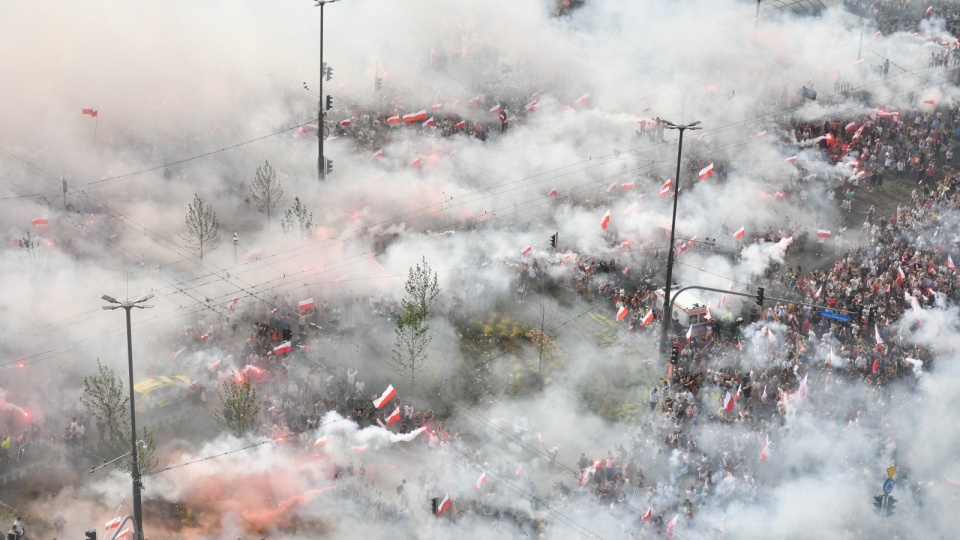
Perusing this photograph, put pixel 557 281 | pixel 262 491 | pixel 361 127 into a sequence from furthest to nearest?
pixel 361 127 < pixel 557 281 < pixel 262 491

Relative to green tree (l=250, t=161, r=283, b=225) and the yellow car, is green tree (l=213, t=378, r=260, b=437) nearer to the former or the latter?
the yellow car

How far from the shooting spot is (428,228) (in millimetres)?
49000

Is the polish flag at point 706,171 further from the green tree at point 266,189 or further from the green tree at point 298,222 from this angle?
the green tree at point 266,189

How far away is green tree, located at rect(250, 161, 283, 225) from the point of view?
50219 mm

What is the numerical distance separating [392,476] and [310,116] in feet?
90.5

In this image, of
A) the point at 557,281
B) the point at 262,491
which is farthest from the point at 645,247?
the point at 262,491

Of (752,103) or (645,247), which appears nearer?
(645,247)

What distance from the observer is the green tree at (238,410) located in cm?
3644

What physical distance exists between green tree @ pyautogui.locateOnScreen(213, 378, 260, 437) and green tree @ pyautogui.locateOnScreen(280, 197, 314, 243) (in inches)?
403

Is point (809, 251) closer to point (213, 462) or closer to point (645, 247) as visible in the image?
point (645, 247)

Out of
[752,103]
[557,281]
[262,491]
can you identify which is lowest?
[262,491]

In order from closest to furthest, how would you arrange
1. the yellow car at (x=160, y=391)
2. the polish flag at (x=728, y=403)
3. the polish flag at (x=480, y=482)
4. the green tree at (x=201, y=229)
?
the polish flag at (x=480, y=482), the polish flag at (x=728, y=403), the yellow car at (x=160, y=391), the green tree at (x=201, y=229)

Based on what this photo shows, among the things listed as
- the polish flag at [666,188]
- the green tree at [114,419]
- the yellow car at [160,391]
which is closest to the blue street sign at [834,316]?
the polish flag at [666,188]

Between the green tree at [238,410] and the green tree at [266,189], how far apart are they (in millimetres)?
13656
